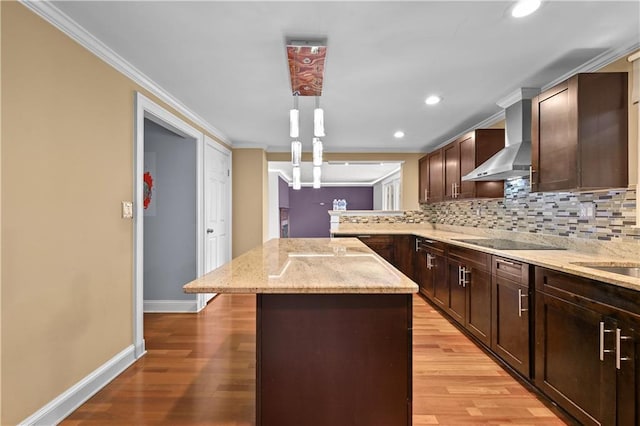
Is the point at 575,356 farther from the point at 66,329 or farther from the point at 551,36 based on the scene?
the point at 66,329

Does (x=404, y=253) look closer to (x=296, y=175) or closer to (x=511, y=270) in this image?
(x=296, y=175)

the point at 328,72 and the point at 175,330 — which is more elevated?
the point at 328,72

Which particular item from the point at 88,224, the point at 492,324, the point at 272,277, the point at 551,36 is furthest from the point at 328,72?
the point at 492,324

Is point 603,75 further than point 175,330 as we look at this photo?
No

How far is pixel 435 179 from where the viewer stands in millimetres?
4938

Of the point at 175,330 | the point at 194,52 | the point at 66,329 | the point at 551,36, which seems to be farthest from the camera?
the point at 175,330

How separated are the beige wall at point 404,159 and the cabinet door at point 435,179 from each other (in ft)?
1.69

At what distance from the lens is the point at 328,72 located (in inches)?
103

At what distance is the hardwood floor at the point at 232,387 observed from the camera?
1.93m

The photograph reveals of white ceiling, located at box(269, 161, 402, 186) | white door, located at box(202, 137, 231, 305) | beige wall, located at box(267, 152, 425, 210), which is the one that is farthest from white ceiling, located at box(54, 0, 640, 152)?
white ceiling, located at box(269, 161, 402, 186)

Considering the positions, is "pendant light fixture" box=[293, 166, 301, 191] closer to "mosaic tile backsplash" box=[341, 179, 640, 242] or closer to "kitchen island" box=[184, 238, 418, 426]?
"kitchen island" box=[184, 238, 418, 426]

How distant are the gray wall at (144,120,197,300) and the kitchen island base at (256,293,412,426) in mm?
2725

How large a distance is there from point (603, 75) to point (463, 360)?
2257mm

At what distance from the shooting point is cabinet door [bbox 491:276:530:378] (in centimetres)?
224
